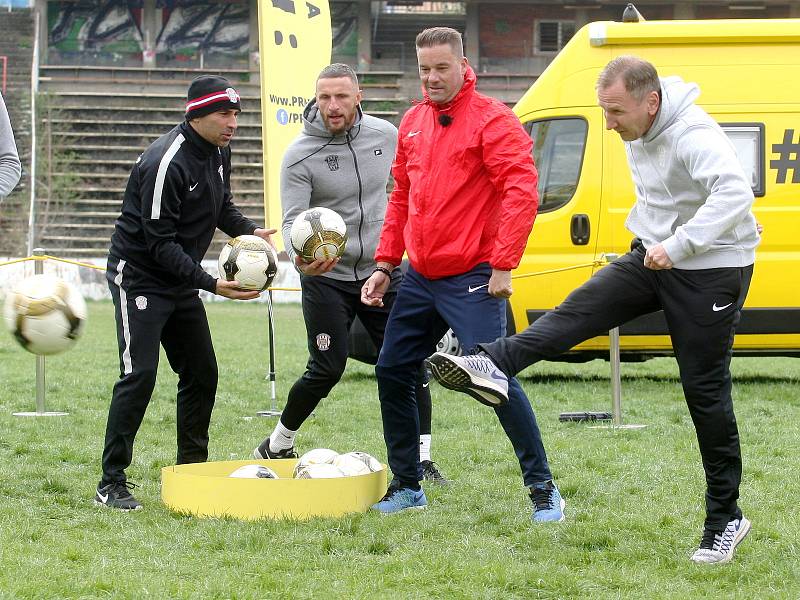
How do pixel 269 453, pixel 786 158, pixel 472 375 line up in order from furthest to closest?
pixel 786 158 → pixel 269 453 → pixel 472 375

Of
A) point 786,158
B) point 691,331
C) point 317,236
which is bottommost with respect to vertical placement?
point 691,331

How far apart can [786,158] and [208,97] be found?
648cm

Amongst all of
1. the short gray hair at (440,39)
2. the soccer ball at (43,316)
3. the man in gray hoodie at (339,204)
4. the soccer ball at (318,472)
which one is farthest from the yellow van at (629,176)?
the soccer ball at (43,316)

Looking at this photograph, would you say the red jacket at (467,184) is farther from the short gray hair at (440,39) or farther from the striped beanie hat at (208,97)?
the striped beanie hat at (208,97)

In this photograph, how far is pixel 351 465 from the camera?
584cm

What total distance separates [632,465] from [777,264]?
14.2 ft

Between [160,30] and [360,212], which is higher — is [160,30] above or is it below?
above

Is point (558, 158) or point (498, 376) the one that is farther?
point (558, 158)

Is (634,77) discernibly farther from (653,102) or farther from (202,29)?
(202,29)

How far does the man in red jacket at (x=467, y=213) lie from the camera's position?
5227 millimetres

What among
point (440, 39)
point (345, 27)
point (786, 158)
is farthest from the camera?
point (345, 27)

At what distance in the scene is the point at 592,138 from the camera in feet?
35.7

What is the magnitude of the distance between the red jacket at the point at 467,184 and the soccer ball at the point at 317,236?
715mm

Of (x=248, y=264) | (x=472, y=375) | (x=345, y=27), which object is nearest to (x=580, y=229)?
(x=248, y=264)
